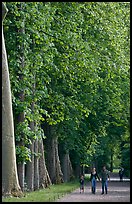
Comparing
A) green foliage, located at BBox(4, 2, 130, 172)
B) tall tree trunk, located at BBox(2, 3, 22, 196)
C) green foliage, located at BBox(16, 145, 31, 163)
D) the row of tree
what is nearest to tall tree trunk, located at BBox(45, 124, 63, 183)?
the row of tree

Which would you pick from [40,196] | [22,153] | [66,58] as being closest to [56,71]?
[66,58]

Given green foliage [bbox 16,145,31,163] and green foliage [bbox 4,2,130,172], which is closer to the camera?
green foliage [bbox 16,145,31,163]

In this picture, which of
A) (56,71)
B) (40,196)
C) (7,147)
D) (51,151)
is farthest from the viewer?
(51,151)

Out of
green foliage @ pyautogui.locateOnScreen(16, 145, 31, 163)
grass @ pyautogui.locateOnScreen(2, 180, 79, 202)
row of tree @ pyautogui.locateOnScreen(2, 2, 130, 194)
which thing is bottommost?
grass @ pyautogui.locateOnScreen(2, 180, 79, 202)

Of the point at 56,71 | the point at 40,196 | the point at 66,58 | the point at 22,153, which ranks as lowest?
the point at 40,196

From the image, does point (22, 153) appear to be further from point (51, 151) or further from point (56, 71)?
point (51, 151)

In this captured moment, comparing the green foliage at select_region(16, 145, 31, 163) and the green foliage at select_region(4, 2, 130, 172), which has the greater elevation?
the green foliage at select_region(4, 2, 130, 172)

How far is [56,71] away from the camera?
3058 centimetres

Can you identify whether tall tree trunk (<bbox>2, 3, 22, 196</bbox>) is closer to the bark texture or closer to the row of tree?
the row of tree

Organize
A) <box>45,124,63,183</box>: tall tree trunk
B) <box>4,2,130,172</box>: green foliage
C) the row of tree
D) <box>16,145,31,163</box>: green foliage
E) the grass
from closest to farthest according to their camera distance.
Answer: the grass, <box>16,145,31,163</box>: green foliage, the row of tree, <box>4,2,130,172</box>: green foliage, <box>45,124,63,183</box>: tall tree trunk

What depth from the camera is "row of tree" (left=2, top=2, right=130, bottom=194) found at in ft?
A: 87.6

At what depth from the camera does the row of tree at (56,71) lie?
26.7 m

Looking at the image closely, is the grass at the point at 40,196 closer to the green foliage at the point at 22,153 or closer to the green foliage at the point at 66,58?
the green foliage at the point at 22,153

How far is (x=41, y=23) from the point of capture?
1053 inches
